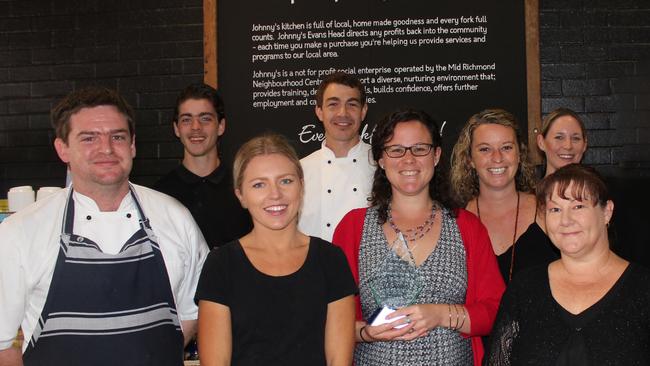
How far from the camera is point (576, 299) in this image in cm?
199

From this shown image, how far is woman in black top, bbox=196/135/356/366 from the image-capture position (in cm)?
202

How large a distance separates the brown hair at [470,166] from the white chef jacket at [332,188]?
60 centimetres

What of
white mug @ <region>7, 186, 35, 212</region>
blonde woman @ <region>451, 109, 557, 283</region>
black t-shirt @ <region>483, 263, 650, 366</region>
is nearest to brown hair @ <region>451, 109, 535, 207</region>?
blonde woman @ <region>451, 109, 557, 283</region>

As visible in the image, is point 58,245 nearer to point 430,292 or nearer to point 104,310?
point 104,310

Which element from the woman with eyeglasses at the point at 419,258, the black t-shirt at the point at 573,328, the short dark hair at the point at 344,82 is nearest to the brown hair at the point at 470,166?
the woman with eyeglasses at the point at 419,258

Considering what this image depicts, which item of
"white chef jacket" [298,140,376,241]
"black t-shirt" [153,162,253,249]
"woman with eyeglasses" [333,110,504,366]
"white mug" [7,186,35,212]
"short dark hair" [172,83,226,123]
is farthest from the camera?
"white mug" [7,186,35,212]

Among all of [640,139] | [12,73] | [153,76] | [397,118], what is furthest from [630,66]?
[12,73]

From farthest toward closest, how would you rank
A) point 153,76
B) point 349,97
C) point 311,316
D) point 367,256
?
point 153,76 → point 349,97 → point 367,256 → point 311,316

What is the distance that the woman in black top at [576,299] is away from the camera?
1908mm

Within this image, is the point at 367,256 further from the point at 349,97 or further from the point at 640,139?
the point at 640,139

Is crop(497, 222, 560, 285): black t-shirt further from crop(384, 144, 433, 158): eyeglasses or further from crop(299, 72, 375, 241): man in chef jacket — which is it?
crop(299, 72, 375, 241): man in chef jacket

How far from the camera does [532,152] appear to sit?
4.55m

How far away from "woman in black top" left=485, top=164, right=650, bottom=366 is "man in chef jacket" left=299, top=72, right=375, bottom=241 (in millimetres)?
1525

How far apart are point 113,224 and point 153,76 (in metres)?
2.86
